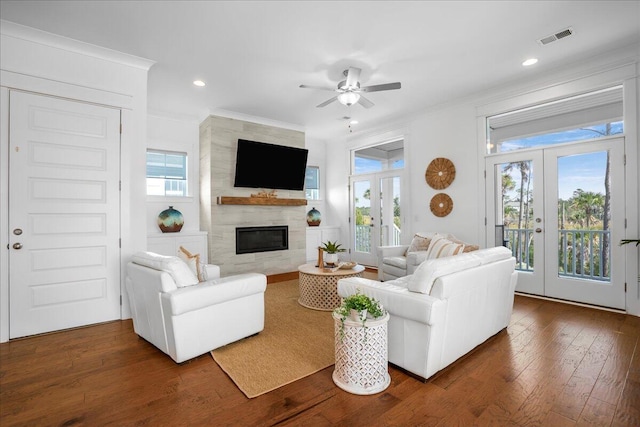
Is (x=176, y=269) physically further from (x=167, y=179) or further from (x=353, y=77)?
(x=167, y=179)

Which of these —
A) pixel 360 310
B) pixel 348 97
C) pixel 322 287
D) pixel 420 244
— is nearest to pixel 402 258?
pixel 420 244

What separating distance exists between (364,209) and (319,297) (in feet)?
11.0

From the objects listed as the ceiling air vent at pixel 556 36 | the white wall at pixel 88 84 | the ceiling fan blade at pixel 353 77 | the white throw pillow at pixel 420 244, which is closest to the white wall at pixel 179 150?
the white wall at pixel 88 84

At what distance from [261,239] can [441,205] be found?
327 cm

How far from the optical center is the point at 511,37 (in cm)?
312

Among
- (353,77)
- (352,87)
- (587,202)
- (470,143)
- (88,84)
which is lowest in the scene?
(587,202)

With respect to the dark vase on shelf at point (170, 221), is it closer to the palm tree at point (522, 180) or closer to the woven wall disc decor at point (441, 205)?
the woven wall disc decor at point (441, 205)

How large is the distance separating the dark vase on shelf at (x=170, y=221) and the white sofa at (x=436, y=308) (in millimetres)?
3623

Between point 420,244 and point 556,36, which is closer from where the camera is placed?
point 556,36

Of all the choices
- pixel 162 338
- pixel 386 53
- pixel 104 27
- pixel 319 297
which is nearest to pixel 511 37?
pixel 386 53

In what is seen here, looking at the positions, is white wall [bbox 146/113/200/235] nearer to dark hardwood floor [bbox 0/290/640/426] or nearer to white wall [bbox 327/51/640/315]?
dark hardwood floor [bbox 0/290/640/426]

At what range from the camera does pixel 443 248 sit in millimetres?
3777

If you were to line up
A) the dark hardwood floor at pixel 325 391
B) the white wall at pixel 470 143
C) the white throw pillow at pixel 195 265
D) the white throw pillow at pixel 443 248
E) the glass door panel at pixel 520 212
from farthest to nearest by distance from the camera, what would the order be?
1. the glass door panel at pixel 520 212
2. the white throw pillow at pixel 443 248
3. the white wall at pixel 470 143
4. the white throw pillow at pixel 195 265
5. the dark hardwood floor at pixel 325 391

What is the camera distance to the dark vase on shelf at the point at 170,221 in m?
4.95
